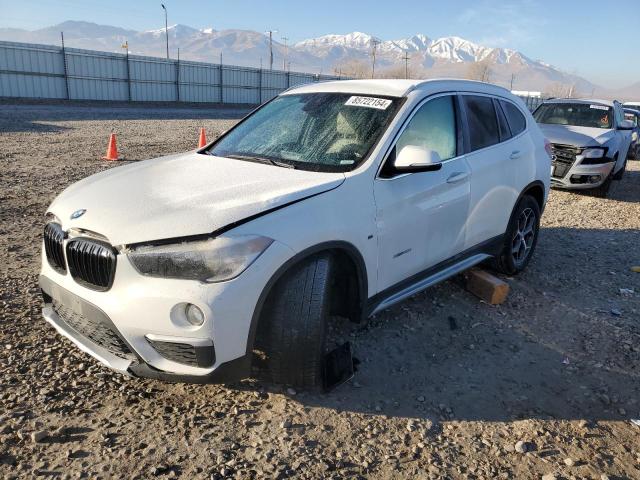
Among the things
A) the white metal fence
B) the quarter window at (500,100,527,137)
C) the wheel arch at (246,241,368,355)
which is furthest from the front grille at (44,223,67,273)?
the white metal fence

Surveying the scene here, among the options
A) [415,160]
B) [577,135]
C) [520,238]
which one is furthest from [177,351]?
[577,135]

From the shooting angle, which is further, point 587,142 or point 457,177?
point 587,142

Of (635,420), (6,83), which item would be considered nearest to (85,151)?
(635,420)

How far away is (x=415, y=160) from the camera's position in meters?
3.19

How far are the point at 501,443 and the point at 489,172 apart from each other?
2.27 metres

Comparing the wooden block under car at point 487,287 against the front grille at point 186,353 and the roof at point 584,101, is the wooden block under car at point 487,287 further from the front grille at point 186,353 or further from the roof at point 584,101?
the roof at point 584,101

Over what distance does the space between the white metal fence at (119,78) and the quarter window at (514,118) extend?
30.4 meters

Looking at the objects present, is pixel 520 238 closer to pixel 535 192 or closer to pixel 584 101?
pixel 535 192

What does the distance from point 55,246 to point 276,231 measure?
1.32 meters

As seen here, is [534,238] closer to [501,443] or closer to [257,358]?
[501,443]

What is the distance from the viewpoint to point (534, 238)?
532cm

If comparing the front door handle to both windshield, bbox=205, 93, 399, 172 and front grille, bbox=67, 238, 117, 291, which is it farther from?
front grille, bbox=67, 238, 117, 291

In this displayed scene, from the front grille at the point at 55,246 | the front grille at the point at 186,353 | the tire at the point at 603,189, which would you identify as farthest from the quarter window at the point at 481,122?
the tire at the point at 603,189

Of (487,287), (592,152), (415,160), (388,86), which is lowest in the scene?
(487,287)
